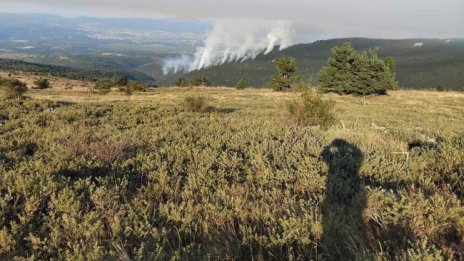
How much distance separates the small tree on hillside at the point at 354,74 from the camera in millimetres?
49938

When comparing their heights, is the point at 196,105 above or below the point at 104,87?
above

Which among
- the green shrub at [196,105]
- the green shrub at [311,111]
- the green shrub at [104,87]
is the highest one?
the green shrub at [311,111]

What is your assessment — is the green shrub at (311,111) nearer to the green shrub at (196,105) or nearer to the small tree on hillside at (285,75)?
the green shrub at (196,105)

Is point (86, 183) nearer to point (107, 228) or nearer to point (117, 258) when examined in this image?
point (107, 228)

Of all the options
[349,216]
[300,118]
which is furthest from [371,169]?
[300,118]

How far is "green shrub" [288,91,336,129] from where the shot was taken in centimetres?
1439

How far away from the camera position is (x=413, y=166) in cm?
641

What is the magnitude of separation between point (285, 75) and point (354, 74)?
1157 cm

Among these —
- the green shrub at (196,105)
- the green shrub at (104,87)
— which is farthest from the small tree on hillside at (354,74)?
the green shrub at (196,105)

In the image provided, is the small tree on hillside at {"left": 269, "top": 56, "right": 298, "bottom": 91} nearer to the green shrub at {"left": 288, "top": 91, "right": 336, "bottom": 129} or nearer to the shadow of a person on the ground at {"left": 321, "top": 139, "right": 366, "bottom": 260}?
the green shrub at {"left": 288, "top": 91, "right": 336, "bottom": 129}

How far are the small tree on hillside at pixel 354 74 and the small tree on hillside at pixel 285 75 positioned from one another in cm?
590

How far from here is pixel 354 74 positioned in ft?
168

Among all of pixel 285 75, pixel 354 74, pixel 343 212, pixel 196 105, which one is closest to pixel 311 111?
pixel 196 105

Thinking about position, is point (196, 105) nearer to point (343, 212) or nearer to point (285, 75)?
point (343, 212)
